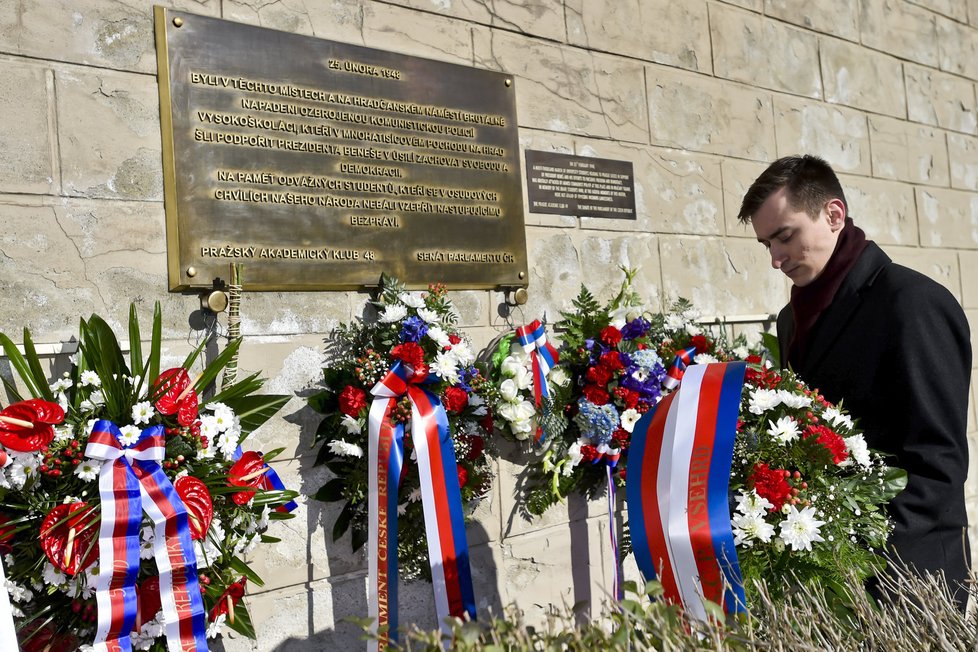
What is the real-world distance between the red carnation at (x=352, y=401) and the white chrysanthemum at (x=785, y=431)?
1193 mm

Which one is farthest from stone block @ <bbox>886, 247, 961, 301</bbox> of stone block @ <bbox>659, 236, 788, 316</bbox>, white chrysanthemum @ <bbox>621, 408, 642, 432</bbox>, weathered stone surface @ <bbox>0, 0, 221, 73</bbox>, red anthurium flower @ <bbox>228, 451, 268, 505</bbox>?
weathered stone surface @ <bbox>0, 0, 221, 73</bbox>

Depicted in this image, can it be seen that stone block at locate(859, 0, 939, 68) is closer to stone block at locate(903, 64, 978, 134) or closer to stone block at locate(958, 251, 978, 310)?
stone block at locate(903, 64, 978, 134)

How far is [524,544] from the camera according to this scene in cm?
312

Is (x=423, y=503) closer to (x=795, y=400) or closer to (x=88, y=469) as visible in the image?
(x=88, y=469)

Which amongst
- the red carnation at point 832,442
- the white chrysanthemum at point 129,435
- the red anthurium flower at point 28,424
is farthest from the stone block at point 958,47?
the red anthurium flower at point 28,424

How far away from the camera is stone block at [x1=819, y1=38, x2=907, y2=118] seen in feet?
14.5

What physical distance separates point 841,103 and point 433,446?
317 centimetres

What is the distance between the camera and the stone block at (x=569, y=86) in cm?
326

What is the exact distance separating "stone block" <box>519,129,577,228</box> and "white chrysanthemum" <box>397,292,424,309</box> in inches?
27.3

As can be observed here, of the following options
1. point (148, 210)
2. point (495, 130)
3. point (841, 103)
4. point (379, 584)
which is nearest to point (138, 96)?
point (148, 210)

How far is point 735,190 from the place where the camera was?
3.96 metres

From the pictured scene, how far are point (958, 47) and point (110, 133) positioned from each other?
16.4ft

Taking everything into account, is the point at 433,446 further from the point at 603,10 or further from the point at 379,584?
the point at 603,10

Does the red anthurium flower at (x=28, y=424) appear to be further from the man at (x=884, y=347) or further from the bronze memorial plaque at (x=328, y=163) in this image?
the man at (x=884, y=347)
